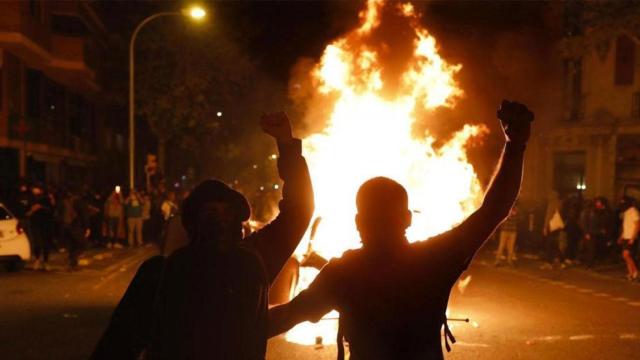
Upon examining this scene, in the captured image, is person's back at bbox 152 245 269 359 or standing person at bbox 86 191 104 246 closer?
person's back at bbox 152 245 269 359

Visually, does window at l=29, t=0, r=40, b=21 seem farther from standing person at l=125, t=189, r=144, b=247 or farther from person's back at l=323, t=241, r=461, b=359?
person's back at l=323, t=241, r=461, b=359

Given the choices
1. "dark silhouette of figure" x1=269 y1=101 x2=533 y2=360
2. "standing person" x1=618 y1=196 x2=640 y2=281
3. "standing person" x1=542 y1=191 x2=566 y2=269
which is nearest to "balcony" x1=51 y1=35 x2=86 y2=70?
"standing person" x1=542 y1=191 x2=566 y2=269

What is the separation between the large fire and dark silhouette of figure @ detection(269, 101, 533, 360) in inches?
249

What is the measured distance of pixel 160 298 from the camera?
7.86 feet

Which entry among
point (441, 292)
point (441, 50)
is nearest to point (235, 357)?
point (441, 292)

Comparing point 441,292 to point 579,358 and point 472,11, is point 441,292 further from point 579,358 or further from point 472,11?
point 472,11

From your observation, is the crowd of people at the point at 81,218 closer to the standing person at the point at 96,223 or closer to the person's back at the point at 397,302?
the standing person at the point at 96,223

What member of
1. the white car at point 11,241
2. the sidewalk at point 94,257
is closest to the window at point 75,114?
the sidewalk at point 94,257

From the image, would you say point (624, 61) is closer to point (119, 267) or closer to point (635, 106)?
point (635, 106)

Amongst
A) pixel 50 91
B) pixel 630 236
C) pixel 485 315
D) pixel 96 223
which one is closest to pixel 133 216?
pixel 96 223

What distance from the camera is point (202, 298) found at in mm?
2381

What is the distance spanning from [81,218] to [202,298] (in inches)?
648

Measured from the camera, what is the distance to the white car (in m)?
15.5

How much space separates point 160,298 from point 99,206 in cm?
2279
